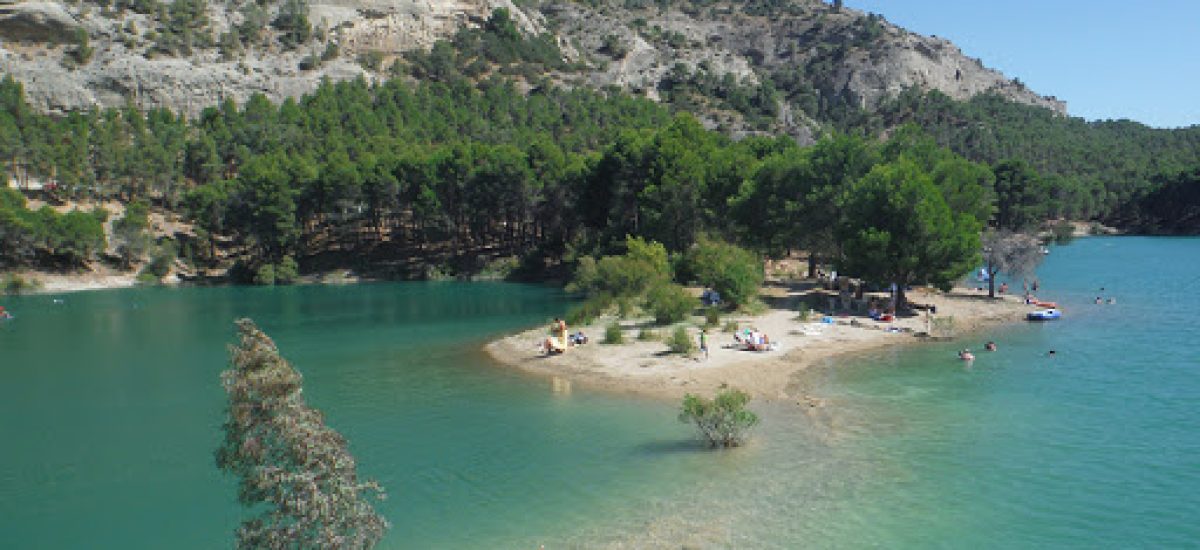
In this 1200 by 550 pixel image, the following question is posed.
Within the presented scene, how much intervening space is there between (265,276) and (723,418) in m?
75.1

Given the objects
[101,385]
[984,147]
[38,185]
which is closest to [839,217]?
[101,385]

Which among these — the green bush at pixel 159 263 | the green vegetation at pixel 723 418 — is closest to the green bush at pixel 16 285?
the green bush at pixel 159 263

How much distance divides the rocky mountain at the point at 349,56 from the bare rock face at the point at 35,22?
0.16 meters

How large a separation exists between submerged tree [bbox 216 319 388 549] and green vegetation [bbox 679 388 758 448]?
13914mm

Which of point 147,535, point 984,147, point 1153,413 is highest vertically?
point 984,147

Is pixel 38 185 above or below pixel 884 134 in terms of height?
below

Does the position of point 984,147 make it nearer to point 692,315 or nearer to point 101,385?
point 692,315

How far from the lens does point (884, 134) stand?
167750 millimetres

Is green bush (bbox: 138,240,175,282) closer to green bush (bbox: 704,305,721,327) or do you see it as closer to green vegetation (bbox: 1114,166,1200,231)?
green bush (bbox: 704,305,721,327)

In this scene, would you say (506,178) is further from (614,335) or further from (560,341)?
(614,335)

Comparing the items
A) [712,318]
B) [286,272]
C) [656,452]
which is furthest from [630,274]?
[286,272]

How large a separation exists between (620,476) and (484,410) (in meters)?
9.82

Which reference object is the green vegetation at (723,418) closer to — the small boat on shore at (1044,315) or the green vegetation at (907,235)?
the green vegetation at (907,235)

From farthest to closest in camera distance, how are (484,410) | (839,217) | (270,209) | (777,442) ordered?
(270,209) → (839,217) → (484,410) → (777,442)
